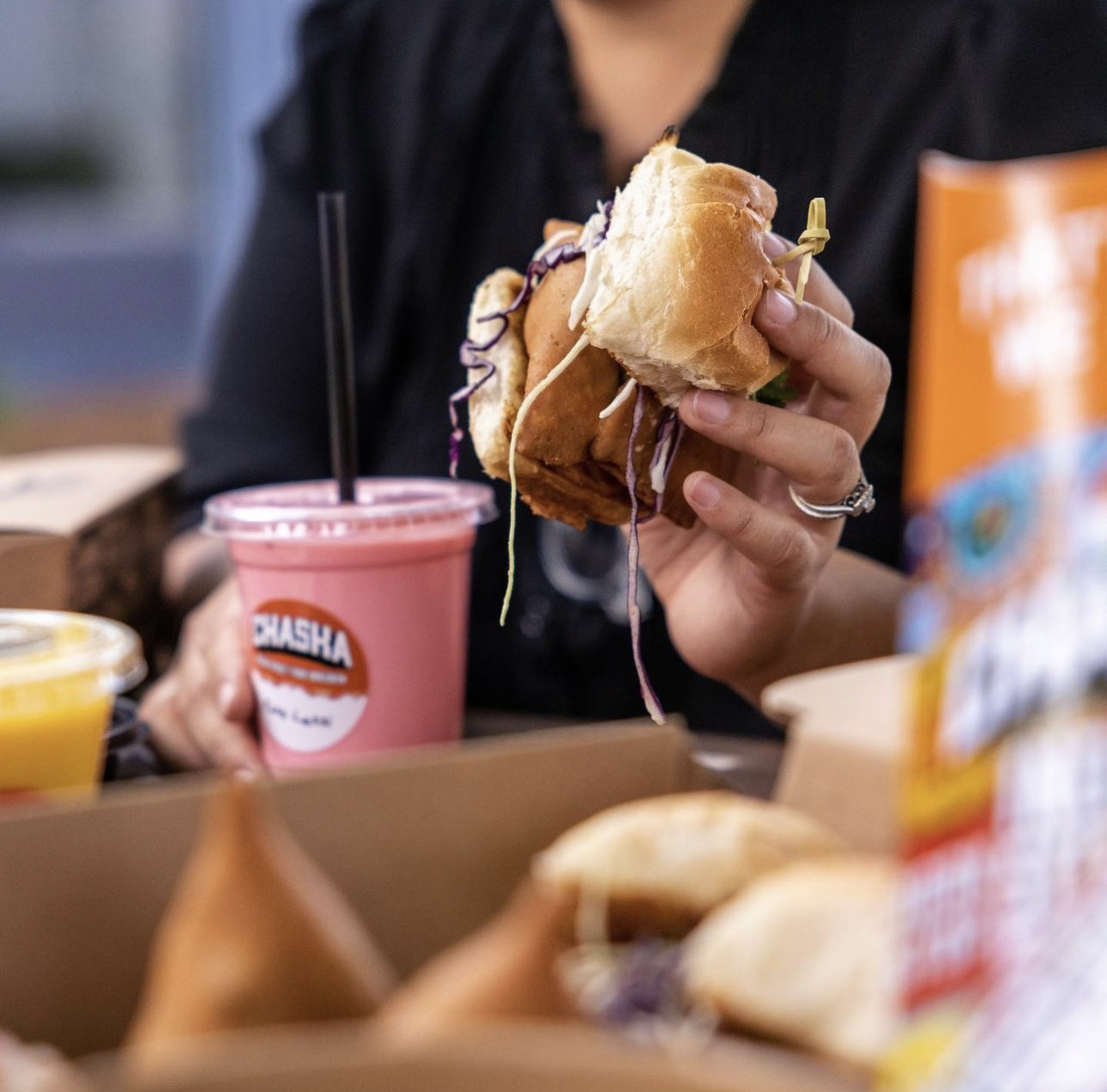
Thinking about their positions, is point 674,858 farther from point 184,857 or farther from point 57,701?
point 57,701

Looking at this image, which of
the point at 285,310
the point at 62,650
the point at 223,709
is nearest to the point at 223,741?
the point at 223,709

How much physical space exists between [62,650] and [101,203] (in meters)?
6.52

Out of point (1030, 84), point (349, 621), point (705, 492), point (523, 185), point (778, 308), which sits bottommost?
point (349, 621)

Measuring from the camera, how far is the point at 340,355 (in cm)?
125

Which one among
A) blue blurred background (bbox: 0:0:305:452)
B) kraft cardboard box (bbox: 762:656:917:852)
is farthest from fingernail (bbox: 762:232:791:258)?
blue blurred background (bbox: 0:0:305:452)

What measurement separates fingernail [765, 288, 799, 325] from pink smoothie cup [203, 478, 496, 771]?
1.17 ft

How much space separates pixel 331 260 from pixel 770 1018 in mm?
817

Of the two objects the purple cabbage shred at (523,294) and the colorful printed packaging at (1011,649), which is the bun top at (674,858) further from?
the purple cabbage shred at (523,294)

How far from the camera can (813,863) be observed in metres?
0.64

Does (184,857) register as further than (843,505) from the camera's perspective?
No

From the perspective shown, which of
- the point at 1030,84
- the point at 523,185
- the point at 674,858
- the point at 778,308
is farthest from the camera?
the point at 523,185

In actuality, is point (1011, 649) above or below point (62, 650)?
above

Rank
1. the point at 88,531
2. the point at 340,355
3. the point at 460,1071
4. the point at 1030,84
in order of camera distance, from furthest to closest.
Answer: the point at 1030,84 → the point at 88,531 → the point at 340,355 → the point at 460,1071

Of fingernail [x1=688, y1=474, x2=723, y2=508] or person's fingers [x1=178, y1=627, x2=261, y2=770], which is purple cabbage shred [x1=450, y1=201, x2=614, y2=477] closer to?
fingernail [x1=688, y1=474, x2=723, y2=508]
